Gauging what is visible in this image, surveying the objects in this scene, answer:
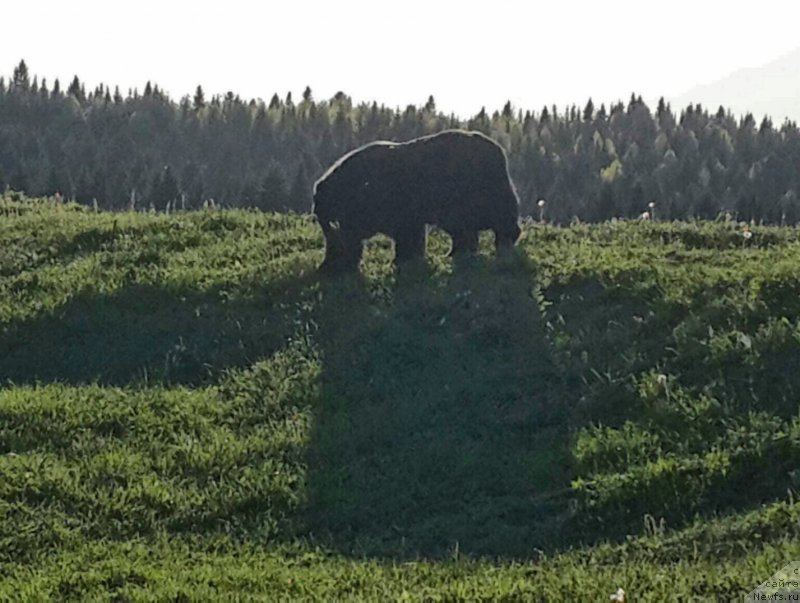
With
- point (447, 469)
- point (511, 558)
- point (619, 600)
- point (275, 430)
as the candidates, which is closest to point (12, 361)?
point (275, 430)

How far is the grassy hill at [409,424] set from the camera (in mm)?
8648

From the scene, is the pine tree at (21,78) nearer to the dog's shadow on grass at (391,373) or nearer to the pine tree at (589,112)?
the pine tree at (589,112)

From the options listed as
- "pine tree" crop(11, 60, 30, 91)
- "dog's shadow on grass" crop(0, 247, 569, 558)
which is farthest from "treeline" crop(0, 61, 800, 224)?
"dog's shadow on grass" crop(0, 247, 569, 558)

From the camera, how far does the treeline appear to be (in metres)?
64.6

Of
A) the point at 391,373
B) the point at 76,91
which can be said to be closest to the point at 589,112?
the point at 76,91

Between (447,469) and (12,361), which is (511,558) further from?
(12,361)

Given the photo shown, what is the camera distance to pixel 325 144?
81.4m

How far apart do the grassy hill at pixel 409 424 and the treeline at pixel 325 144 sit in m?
39.8

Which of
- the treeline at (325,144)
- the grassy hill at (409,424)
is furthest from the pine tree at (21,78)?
the grassy hill at (409,424)

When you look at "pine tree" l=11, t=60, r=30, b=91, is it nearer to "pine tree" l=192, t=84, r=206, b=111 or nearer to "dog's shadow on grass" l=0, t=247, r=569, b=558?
"pine tree" l=192, t=84, r=206, b=111

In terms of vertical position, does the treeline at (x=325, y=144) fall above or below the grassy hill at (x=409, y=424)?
above

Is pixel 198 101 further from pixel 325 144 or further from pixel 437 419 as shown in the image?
pixel 437 419

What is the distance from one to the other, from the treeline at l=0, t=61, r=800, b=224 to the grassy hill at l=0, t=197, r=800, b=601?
39.8m

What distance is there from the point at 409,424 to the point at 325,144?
70.2m
